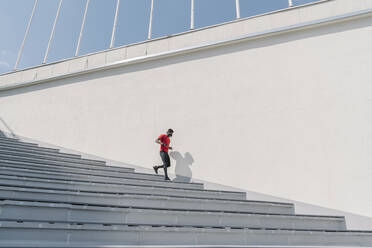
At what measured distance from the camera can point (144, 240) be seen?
252 centimetres

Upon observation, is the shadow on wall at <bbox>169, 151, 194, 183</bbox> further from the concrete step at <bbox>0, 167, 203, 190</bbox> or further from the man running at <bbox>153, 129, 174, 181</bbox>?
the concrete step at <bbox>0, 167, 203, 190</bbox>

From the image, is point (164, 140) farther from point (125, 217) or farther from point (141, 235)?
point (141, 235)

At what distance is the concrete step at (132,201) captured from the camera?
3.00m

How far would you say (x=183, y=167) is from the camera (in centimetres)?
594

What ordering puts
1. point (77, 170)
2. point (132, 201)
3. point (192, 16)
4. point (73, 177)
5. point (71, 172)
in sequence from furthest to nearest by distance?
point (192, 16) → point (77, 170) → point (71, 172) → point (73, 177) → point (132, 201)

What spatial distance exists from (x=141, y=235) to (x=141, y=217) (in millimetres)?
473

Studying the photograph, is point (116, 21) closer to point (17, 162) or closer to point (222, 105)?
point (222, 105)

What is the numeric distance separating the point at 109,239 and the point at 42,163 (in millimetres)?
3083

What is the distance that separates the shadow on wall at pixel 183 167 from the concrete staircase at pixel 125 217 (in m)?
1.05

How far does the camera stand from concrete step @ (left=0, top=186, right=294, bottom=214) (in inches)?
118

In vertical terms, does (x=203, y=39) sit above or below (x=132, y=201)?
above

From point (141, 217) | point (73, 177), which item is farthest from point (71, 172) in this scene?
point (141, 217)

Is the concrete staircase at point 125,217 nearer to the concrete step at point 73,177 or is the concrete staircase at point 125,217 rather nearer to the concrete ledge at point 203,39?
the concrete step at point 73,177

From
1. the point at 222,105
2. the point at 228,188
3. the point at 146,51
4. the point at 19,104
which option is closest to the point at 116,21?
the point at 146,51
